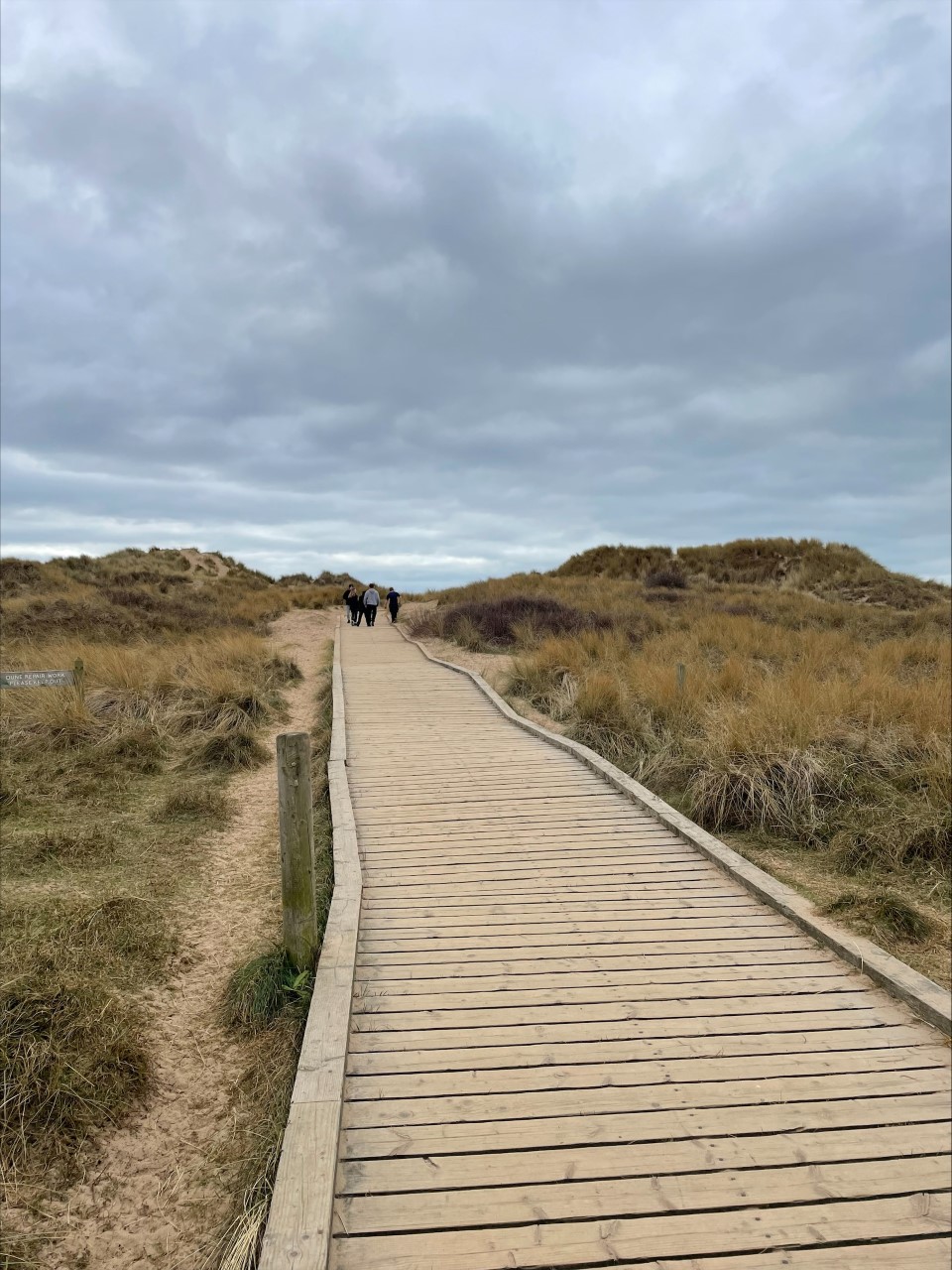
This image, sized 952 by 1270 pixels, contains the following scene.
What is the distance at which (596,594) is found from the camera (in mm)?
26562

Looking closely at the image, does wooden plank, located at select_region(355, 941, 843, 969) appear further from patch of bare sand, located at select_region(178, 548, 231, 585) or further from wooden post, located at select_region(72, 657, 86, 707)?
patch of bare sand, located at select_region(178, 548, 231, 585)

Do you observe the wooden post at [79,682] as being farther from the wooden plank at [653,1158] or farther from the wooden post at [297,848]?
the wooden plank at [653,1158]

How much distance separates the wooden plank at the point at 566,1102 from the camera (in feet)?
10.2

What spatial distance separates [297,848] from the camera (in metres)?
4.58

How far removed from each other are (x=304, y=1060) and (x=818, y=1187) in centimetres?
210

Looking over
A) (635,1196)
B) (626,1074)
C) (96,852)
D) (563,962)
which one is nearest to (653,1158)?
(635,1196)

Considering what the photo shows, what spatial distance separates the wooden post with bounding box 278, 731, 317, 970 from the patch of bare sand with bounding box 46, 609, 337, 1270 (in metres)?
0.61

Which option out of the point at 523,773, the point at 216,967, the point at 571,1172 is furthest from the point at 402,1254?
the point at 523,773

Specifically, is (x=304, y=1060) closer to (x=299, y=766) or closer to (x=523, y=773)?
(x=299, y=766)

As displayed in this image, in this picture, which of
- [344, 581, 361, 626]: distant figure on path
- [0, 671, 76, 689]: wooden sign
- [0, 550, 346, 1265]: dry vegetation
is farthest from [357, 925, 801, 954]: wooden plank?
[344, 581, 361, 626]: distant figure on path

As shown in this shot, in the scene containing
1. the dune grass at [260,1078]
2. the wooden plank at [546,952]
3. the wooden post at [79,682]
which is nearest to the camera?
the dune grass at [260,1078]

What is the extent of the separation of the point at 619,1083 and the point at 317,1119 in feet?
4.20

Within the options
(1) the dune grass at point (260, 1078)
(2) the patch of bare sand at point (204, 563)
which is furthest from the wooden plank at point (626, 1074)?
(2) the patch of bare sand at point (204, 563)

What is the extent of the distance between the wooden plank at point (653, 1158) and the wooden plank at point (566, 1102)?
0.36 feet
